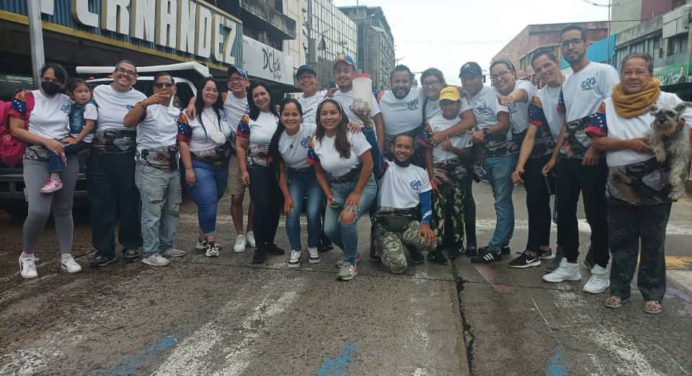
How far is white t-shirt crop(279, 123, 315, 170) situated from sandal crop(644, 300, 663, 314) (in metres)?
2.94

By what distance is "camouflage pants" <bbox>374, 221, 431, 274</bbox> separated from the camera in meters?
4.38

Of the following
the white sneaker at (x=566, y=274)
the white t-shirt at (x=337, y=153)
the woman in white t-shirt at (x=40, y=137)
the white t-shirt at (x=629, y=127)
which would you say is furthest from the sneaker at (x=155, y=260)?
the white t-shirt at (x=629, y=127)

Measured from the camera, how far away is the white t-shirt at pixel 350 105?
466 cm

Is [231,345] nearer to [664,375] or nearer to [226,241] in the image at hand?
[664,375]

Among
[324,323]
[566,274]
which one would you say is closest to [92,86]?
[324,323]

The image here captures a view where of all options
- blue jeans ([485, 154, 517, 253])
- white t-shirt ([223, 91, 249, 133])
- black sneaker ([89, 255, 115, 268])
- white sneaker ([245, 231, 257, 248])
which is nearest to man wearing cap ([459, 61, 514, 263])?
blue jeans ([485, 154, 517, 253])

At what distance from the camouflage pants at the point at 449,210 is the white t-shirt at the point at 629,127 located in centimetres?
155

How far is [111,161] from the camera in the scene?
4.49 metres

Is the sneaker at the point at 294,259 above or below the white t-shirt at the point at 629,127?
below

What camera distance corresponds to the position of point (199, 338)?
3068mm

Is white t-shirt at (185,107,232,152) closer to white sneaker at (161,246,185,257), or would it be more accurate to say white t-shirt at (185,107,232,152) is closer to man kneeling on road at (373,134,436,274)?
white sneaker at (161,246,185,257)

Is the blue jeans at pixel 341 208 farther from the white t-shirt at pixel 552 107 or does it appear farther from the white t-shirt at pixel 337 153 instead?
the white t-shirt at pixel 552 107

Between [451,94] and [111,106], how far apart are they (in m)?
3.07

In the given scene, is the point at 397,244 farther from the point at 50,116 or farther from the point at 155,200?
the point at 50,116
